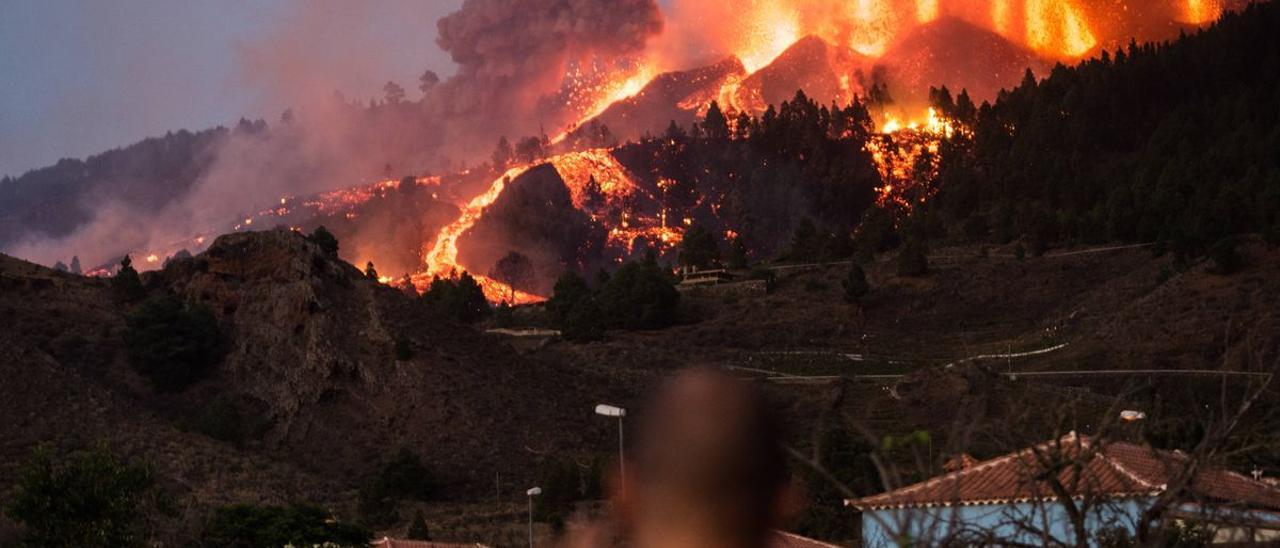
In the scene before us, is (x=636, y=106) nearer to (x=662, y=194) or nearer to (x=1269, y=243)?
(x=662, y=194)

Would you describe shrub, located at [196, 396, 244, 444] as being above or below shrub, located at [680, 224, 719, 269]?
below

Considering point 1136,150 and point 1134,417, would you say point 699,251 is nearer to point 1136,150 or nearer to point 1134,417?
point 1136,150

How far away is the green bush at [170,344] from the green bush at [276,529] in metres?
21.7

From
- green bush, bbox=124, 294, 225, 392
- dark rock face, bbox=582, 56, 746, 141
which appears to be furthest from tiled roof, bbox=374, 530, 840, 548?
dark rock face, bbox=582, 56, 746, 141

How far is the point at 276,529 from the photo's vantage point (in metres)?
29.0

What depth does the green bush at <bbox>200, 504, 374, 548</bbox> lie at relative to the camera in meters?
28.5

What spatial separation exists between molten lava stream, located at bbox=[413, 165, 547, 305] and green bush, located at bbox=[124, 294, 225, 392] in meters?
53.9

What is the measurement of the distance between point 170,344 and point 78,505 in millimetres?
25693

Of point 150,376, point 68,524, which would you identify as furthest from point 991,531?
point 150,376

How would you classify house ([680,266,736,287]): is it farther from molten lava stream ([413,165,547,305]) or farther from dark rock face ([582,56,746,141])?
dark rock face ([582,56,746,141])

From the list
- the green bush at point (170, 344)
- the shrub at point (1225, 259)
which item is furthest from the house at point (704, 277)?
the green bush at point (170, 344)

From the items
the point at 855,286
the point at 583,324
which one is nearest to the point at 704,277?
the point at 855,286

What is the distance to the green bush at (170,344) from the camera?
5222 cm

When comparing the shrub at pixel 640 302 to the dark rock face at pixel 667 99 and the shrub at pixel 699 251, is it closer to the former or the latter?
the shrub at pixel 699 251
